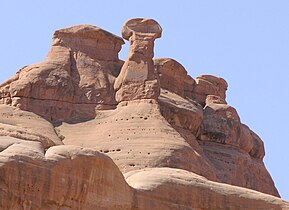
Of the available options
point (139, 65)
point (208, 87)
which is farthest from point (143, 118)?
point (208, 87)

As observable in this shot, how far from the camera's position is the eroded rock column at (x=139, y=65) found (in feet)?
227

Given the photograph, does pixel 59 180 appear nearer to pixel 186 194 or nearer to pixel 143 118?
pixel 186 194

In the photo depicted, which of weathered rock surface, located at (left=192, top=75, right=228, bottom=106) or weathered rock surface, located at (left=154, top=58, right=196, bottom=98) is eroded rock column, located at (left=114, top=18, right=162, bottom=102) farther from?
weathered rock surface, located at (left=192, top=75, right=228, bottom=106)

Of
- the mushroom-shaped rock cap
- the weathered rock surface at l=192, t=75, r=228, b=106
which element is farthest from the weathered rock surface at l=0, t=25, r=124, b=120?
the weathered rock surface at l=192, t=75, r=228, b=106

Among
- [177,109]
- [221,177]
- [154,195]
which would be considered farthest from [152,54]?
[154,195]

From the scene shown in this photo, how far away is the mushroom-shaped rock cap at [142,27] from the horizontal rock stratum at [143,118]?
6 centimetres

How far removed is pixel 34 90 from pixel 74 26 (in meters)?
5.90

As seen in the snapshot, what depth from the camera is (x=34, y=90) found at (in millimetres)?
70375

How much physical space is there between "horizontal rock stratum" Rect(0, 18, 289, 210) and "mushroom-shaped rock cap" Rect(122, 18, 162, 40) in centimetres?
6

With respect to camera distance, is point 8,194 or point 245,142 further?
point 245,142

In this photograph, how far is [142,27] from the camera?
7188 cm

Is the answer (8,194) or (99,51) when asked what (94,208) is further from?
(99,51)

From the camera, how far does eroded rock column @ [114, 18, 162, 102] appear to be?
6912 cm

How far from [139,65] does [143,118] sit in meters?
4.04
